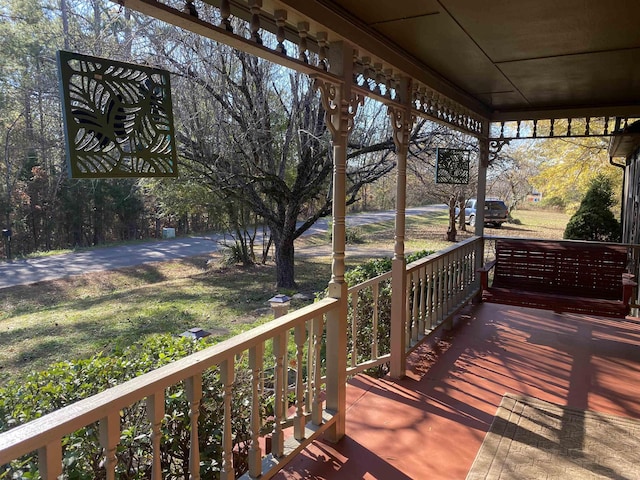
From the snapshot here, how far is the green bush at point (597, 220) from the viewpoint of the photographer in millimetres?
10727

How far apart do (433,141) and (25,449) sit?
325 inches

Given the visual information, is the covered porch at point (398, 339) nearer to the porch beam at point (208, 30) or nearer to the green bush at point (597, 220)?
the porch beam at point (208, 30)

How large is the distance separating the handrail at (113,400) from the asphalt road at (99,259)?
10.7 m

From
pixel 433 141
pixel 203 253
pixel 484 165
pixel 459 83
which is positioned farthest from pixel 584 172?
pixel 203 253

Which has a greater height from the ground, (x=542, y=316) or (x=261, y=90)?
(x=261, y=90)

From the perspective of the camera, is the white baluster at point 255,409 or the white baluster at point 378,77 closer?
the white baluster at point 255,409

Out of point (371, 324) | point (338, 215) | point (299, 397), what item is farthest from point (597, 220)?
point (299, 397)

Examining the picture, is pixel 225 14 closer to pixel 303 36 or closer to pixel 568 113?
→ pixel 303 36

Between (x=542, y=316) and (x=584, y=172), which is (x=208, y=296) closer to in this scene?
(x=542, y=316)

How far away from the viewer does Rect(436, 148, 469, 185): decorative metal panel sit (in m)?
4.73

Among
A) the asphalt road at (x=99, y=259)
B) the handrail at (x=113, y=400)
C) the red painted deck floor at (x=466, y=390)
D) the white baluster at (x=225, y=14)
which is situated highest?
the white baluster at (x=225, y=14)

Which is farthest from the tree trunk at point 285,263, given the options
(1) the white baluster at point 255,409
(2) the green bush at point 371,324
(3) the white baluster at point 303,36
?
(1) the white baluster at point 255,409

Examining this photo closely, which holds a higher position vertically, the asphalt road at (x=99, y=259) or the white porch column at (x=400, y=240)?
the white porch column at (x=400, y=240)

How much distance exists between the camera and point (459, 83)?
4133 mm
